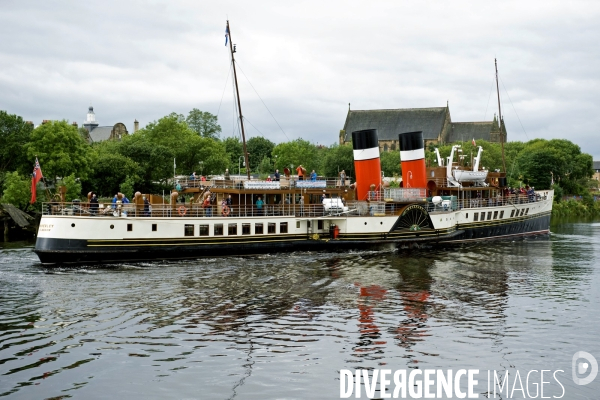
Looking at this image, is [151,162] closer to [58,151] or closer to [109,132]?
[58,151]

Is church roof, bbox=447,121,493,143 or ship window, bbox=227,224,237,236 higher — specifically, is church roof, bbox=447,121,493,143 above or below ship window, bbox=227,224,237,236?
above

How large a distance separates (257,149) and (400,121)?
44.6m

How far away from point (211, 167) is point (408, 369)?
67.9m

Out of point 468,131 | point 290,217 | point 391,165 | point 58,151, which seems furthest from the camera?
point 468,131

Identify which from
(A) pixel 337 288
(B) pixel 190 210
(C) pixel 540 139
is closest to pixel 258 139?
(C) pixel 540 139

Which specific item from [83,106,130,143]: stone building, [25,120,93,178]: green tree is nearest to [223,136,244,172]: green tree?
[83,106,130,143]: stone building

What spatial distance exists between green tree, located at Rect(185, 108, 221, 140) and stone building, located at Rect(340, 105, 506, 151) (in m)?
44.8

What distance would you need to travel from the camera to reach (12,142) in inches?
2756

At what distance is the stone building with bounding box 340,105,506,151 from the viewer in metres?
148

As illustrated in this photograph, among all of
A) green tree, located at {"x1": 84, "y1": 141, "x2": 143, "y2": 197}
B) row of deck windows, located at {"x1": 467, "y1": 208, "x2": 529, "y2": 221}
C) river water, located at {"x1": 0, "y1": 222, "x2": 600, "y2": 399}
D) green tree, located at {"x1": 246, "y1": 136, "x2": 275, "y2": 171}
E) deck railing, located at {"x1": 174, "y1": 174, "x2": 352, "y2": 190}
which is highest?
green tree, located at {"x1": 246, "y1": 136, "x2": 275, "y2": 171}

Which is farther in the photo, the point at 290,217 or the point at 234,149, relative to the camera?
the point at 234,149

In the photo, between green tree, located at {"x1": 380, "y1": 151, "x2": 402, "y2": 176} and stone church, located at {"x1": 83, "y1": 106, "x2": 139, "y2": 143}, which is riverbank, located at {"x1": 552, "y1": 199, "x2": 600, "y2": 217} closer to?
green tree, located at {"x1": 380, "y1": 151, "x2": 402, "y2": 176}

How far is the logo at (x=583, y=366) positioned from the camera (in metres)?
16.8

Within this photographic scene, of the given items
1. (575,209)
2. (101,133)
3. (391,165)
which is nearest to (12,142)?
(391,165)
